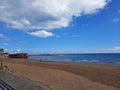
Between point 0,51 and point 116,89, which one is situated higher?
point 0,51

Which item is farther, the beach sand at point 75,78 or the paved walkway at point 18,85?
the beach sand at point 75,78

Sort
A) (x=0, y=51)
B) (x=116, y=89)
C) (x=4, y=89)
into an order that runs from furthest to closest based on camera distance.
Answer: (x=0, y=51) → (x=116, y=89) → (x=4, y=89)

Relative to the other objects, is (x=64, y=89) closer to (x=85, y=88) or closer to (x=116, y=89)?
(x=85, y=88)

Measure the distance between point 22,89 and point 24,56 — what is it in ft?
333

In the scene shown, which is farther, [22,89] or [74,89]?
[74,89]

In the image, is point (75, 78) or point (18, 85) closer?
point (18, 85)

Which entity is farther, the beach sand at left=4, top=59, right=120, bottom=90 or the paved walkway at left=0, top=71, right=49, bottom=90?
the beach sand at left=4, top=59, right=120, bottom=90

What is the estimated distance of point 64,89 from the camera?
13.8 m

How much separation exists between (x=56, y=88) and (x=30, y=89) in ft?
6.59

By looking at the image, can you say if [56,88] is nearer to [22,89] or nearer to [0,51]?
[22,89]

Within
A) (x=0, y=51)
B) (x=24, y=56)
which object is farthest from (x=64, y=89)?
(x=24, y=56)

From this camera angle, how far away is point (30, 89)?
1266 cm

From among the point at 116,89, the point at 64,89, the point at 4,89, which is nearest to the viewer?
the point at 4,89

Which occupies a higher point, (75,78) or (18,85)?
(18,85)
